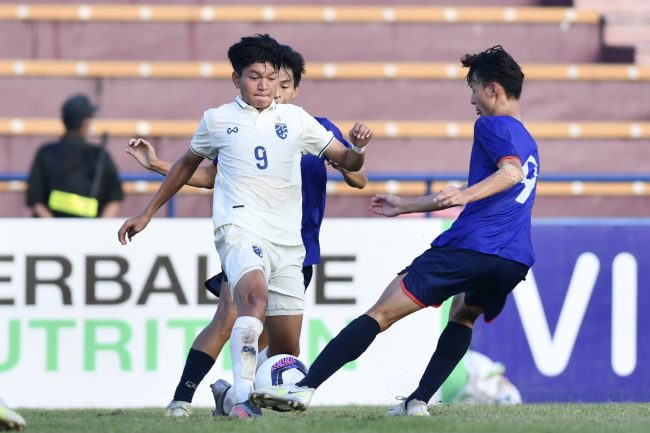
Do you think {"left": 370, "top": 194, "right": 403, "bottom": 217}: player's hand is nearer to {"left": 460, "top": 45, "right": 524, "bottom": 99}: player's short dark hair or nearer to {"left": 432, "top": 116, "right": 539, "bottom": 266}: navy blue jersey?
{"left": 432, "top": 116, "right": 539, "bottom": 266}: navy blue jersey

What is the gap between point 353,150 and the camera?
22.0 ft

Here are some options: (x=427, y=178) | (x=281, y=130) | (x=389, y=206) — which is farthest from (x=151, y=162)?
(x=427, y=178)

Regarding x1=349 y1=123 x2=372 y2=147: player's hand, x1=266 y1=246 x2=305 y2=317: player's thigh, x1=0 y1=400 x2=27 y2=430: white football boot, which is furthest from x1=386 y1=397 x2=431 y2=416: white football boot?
x1=0 y1=400 x2=27 y2=430: white football boot

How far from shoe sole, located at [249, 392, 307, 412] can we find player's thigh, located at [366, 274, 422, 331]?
2.07 feet

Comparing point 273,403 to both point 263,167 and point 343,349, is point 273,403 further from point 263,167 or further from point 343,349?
point 263,167

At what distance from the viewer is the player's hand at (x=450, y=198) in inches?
242

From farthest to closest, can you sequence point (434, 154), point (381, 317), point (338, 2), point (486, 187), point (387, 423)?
1. point (338, 2)
2. point (434, 154)
3. point (381, 317)
4. point (486, 187)
5. point (387, 423)

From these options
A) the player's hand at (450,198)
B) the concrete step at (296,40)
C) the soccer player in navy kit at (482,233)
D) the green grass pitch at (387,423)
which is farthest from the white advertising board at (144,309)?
the concrete step at (296,40)

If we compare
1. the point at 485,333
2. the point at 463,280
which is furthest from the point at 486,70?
the point at 485,333

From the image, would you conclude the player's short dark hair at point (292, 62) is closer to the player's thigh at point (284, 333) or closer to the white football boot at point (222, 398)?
the player's thigh at point (284, 333)

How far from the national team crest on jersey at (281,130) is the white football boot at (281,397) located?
48.5 inches

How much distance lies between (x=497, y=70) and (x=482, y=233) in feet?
2.65

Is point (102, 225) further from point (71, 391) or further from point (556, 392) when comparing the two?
point (556, 392)

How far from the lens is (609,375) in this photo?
9539 mm
